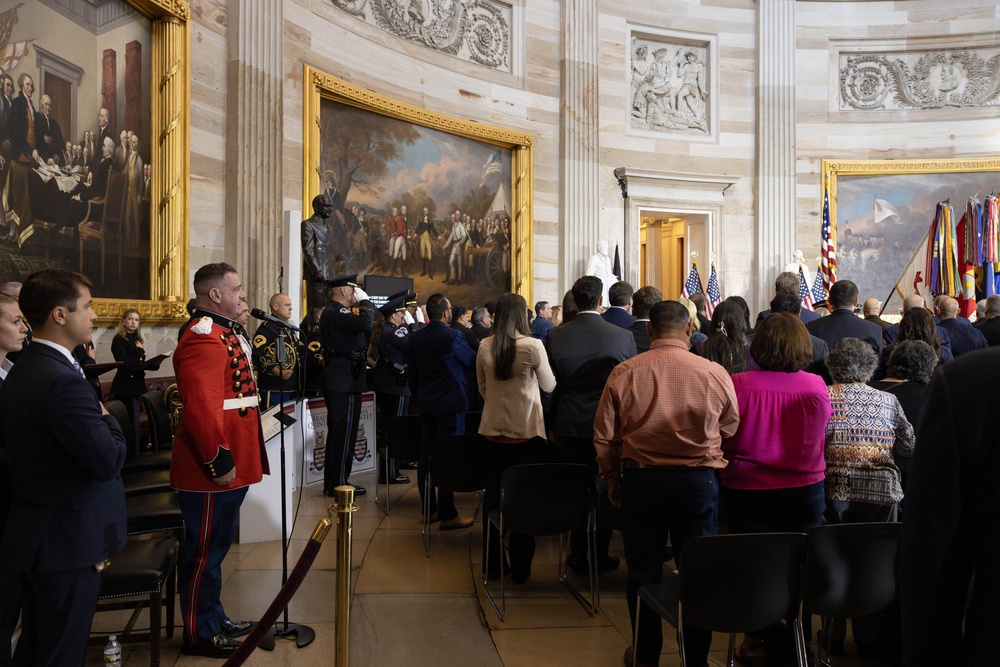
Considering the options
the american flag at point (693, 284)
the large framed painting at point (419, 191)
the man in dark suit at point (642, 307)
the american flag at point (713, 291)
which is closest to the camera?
the man in dark suit at point (642, 307)

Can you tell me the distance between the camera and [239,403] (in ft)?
12.1

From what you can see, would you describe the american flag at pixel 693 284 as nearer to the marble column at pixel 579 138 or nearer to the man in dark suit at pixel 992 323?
the marble column at pixel 579 138

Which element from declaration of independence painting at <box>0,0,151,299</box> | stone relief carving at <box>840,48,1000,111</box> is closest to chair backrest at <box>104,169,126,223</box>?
declaration of independence painting at <box>0,0,151,299</box>

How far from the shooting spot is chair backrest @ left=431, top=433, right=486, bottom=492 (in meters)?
5.30

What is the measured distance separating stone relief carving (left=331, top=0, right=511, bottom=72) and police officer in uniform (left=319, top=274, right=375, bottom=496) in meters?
6.07

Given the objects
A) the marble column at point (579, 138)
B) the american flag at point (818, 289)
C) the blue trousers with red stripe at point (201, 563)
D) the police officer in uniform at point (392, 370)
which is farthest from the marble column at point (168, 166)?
the american flag at point (818, 289)

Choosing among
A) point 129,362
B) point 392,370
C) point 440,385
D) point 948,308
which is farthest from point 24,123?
Result: point 948,308

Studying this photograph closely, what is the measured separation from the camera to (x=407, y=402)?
8.32 m

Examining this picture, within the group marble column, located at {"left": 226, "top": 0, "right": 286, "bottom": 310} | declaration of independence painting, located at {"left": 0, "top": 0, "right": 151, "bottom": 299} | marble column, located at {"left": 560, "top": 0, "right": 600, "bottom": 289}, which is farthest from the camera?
marble column, located at {"left": 560, "top": 0, "right": 600, "bottom": 289}

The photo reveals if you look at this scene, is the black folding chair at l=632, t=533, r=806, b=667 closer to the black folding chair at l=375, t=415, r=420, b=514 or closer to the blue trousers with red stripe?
the blue trousers with red stripe

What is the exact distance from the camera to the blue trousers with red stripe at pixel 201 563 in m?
3.59

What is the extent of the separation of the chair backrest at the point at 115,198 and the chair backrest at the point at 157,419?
7.64 ft

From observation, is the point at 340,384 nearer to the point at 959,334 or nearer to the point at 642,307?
the point at 642,307

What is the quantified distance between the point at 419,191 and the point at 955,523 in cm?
1137
